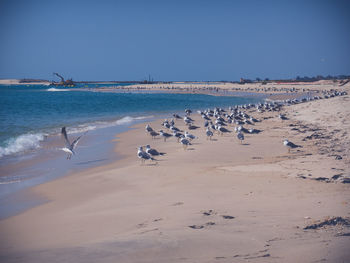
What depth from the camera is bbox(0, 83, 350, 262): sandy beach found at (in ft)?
13.9

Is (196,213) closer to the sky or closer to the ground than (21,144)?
closer to the sky

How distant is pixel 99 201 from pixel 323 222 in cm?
431

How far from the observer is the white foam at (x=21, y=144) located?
44.8 feet

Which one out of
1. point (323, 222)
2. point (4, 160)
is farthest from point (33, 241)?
point (4, 160)

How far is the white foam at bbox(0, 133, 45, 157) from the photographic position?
538 inches

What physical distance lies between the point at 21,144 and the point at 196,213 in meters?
11.8

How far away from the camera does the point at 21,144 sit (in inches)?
595

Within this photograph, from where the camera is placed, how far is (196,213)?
564 cm

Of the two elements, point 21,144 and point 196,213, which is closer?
point 196,213

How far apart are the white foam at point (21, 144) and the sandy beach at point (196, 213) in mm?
5240

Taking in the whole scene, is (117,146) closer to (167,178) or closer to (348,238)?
(167,178)

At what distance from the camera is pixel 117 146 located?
578 inches

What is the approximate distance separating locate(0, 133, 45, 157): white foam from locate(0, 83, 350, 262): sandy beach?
5.24 meters

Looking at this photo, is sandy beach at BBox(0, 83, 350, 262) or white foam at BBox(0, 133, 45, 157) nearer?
sandy beach at BBox(0, 83, 350, 262)
